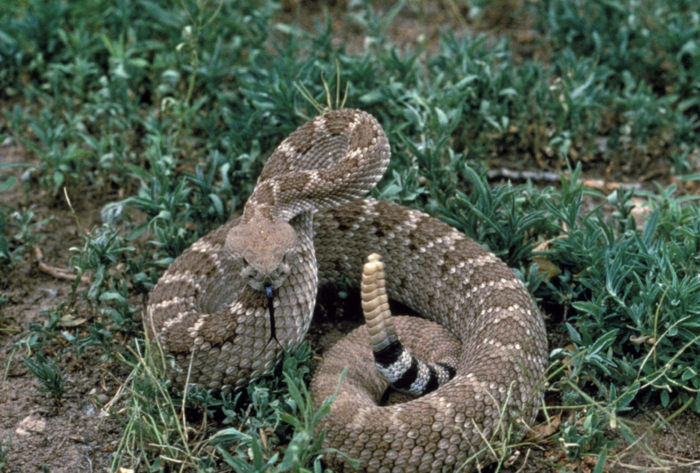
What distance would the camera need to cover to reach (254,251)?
4.43m

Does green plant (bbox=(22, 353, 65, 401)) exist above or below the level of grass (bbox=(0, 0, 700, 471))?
below

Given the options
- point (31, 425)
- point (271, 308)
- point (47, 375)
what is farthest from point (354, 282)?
point (31, 425)

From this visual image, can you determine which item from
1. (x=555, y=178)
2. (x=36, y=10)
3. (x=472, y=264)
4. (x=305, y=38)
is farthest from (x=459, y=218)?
(x=36, y=10)

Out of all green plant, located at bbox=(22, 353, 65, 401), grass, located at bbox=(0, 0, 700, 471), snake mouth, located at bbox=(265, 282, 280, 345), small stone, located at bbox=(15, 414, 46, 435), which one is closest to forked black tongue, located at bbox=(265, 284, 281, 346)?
snake mouth, located at bbox=(265, 282, 280, 345)

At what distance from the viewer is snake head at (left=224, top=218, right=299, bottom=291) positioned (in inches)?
172

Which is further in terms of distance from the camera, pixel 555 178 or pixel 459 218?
pixel 555 178

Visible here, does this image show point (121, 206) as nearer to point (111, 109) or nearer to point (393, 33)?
point (111, 109)

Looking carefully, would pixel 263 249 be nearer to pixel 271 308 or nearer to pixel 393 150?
pixel 271 308

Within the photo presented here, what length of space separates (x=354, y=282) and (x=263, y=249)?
1104 millimetres

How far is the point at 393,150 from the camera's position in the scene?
235 inches

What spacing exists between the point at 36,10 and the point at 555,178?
4.70m

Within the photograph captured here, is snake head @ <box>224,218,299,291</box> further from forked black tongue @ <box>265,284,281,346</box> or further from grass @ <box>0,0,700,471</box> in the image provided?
grass @ <box>0,0,700,471</box>

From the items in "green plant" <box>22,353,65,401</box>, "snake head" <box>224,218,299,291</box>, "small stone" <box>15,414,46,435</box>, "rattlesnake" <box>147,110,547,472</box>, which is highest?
"snake head" <box>224,218,299,291</box>

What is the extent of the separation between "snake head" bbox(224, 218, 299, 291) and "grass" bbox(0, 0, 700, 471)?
0.58m
